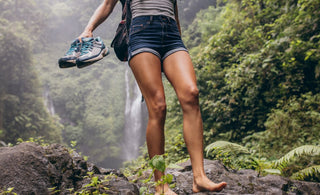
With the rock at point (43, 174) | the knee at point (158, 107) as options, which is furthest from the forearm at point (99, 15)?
the rock at point (43, 174)

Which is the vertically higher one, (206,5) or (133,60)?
(206,5)

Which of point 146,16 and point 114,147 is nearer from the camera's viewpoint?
point 146,16

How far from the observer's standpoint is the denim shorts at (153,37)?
1601mm

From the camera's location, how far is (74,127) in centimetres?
2417

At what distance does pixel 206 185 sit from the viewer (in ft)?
4.64

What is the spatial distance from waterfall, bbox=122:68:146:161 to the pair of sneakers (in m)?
16.9

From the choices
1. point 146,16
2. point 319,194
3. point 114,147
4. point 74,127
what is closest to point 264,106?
point 319,194

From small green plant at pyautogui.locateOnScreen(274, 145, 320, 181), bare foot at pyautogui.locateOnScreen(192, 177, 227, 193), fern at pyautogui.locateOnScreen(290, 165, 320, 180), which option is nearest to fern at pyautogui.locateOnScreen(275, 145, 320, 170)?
small green plant at pyautogui.locateOnScreen(274, 145, 320, 181)

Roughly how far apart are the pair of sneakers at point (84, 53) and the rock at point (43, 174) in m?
0.78

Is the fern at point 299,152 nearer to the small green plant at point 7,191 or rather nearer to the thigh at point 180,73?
the thigh at point 180,73

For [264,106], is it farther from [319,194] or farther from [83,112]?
[83,112]

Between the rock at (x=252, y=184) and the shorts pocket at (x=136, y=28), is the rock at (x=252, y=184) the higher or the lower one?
the lower one

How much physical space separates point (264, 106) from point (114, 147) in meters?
21.2

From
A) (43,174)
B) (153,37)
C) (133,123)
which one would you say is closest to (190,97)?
(153,37)
